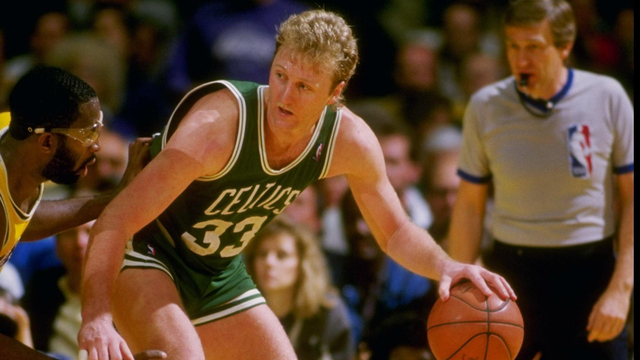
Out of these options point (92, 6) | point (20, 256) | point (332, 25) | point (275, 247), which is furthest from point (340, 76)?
point (92, 6)

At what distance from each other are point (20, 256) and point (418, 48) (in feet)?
13.1

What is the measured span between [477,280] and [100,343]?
1408mm

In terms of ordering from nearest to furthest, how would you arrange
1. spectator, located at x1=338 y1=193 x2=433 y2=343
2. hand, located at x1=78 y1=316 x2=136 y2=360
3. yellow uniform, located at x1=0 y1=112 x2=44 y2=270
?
1. hand, located at x1=78 y1=316 x2=136 y2=360
2. yellow uniform, located at x1=0 y1=112 x2=44 y2=270
3. spectator, located at x1=338 y1=193 x2=433 y2=343

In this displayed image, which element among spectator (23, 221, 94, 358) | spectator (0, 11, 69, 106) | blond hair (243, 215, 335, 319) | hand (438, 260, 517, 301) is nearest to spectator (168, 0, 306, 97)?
spectator (0, 11, 69, 106)

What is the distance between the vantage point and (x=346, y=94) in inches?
354

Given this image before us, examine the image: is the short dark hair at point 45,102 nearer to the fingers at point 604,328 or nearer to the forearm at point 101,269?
the forearm at point 101,269

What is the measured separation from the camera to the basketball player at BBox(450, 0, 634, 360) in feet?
16.2

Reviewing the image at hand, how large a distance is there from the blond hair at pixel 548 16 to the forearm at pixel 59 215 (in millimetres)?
2144

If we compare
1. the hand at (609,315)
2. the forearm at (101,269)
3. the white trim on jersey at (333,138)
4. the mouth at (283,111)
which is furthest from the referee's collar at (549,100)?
the forearm at (101,269)

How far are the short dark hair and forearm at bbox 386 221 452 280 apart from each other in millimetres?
1377

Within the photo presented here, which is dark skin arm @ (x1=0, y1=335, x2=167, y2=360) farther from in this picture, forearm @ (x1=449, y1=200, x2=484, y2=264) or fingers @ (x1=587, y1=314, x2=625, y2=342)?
fingers @ (x1=587, y1=314, x2=625, y2=342)

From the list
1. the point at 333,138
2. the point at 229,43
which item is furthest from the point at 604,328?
the point at 229,43

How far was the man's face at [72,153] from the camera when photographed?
12.9ft

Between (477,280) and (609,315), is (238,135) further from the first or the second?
(609,315)
